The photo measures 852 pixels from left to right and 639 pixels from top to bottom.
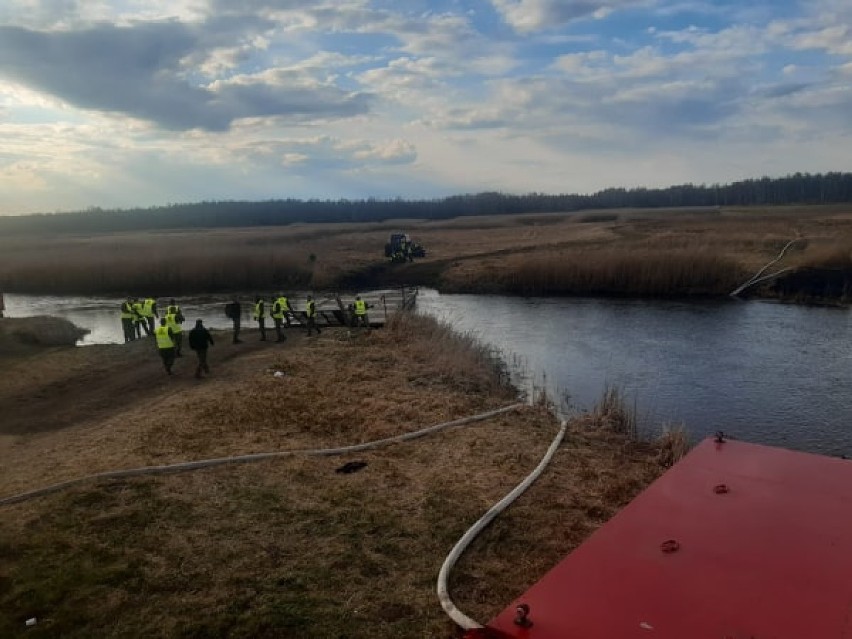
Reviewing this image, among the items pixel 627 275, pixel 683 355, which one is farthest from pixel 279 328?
pixel 627 275

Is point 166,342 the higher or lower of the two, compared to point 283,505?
higher

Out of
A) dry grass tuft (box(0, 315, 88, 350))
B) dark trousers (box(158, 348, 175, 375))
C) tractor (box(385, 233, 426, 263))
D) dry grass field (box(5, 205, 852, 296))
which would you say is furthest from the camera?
tractor (box(385, 233, 426, 263))

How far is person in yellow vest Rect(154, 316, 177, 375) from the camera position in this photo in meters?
16.6

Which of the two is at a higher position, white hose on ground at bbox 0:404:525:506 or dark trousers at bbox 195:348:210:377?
dark trousers at bbox 195:348:210:377

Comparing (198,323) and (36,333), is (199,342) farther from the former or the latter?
(36,333)

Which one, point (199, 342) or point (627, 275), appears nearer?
point (199, 342)

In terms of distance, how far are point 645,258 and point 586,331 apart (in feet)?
40.1

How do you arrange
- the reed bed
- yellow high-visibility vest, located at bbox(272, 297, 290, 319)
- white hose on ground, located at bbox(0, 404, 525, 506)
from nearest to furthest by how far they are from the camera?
white hose on ground, located at bbox(0, 404, 525, 506) < yellow high-visibility vest, located at bbox(272, 297, 290, 319) < the reed bed

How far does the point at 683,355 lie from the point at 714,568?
19206 mm

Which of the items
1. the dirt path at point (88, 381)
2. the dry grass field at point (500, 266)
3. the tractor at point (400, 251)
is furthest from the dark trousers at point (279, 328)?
the tractor at point (400, 251)

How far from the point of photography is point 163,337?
16.7 metres

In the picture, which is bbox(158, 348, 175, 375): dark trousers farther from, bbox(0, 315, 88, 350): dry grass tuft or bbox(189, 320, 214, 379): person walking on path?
bbox(0, 315, 88, 350): dry grass tuft

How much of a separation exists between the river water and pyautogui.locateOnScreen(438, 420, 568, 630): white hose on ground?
19.5 ft

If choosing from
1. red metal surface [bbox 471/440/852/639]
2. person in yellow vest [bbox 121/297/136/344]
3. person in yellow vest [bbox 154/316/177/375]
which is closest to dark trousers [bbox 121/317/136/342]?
person in yellow vest [bbox 121/297/136/344]
